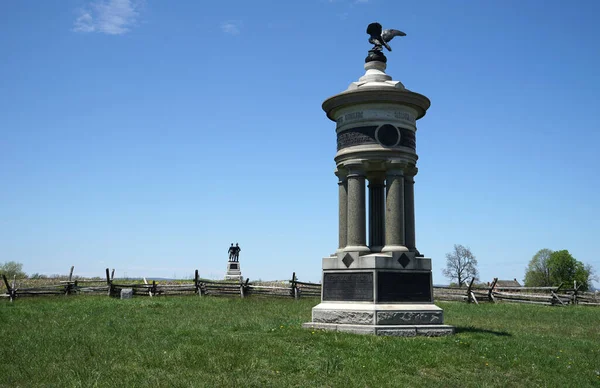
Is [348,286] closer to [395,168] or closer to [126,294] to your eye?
[395,168]

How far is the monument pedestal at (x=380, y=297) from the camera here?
13586 mm

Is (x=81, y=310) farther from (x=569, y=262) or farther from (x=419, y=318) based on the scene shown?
(x=569, y=262)

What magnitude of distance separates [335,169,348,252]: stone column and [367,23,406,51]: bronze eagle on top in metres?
3.89

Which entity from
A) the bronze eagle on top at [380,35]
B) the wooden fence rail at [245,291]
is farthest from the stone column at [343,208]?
the wooden fence rail at [245,291]

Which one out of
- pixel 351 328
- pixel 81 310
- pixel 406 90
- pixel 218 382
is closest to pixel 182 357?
pixel 218 382

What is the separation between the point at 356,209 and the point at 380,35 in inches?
211

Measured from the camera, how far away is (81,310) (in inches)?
826

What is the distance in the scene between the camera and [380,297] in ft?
45.5

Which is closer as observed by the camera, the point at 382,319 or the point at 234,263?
the point at 382,319

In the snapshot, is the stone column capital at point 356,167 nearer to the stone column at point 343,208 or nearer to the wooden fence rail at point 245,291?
the stone column at point 343,208

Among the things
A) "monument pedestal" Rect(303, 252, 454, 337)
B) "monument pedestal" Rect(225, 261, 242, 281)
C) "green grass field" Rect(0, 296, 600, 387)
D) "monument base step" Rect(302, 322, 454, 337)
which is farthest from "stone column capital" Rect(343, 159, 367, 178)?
"monument pedestal" Rect(225, 261, 242, 281)

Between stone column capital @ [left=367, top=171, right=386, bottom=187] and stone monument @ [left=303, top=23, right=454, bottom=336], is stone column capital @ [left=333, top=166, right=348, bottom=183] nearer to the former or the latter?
stone monument @ [left=303, top=23, right=454, bottom=336]

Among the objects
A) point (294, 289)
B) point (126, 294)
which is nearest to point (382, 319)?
point (294, 289)

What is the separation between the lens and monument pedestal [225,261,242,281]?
52344mm
